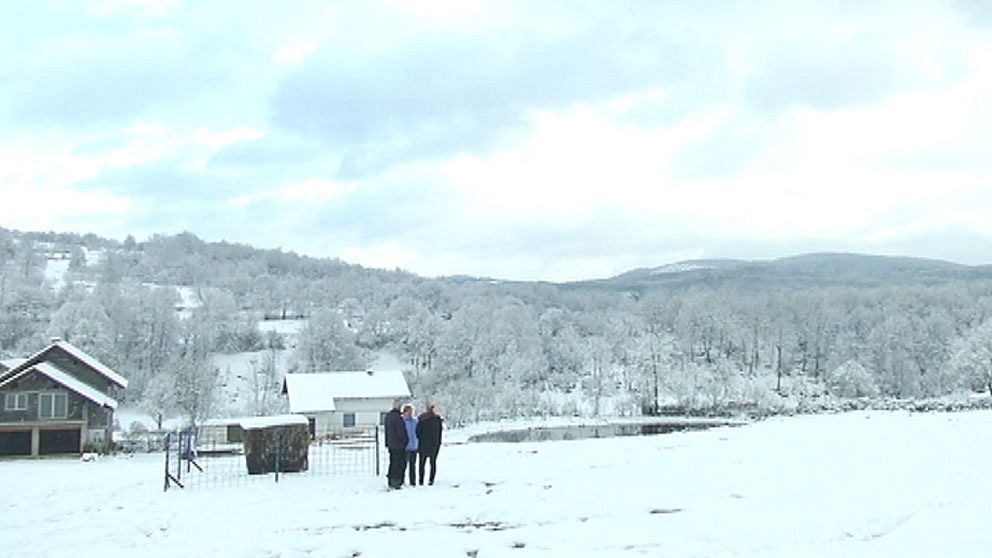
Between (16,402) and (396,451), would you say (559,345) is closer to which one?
(16,402)

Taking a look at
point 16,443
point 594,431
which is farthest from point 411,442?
point 594,431

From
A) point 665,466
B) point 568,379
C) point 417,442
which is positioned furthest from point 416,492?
point 568,379

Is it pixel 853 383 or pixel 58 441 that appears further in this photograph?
pixel 853 383

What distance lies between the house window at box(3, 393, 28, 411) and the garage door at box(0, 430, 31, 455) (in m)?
1.28

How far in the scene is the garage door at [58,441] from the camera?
42781mm

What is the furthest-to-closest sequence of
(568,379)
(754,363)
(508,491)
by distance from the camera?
(754,363), (568,379), (508,491)

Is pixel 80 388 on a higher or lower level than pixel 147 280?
lower

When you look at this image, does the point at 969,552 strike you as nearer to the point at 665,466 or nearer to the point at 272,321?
the point at 665,466

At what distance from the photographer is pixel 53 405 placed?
4288cm

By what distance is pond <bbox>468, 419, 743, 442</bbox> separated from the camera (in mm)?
57100

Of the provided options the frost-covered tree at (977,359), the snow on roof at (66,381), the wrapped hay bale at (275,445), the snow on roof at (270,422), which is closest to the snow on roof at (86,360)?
the snow on roof at (66,381)

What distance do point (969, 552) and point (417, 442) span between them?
37.1 ft

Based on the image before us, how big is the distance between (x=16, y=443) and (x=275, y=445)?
3027 cm

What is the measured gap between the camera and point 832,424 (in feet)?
94.8
